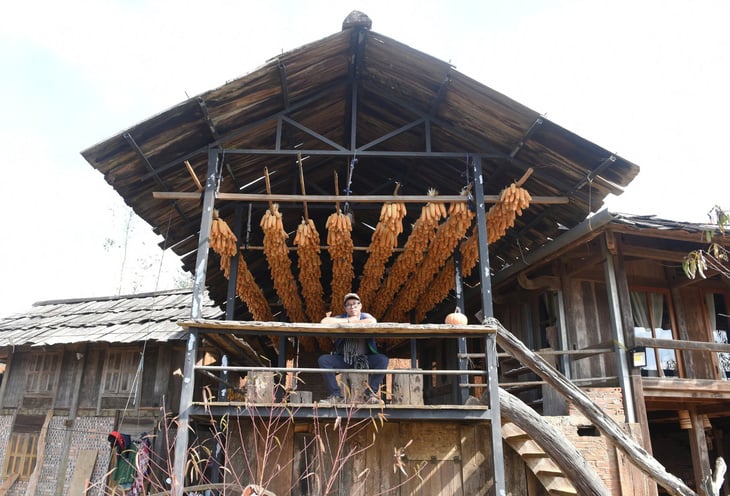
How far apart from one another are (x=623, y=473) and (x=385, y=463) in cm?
320

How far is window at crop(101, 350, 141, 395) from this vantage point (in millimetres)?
14336

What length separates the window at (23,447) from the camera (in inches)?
568

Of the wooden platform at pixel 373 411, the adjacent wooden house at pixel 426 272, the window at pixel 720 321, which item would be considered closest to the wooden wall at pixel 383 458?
the adjacent wooden house at pixel 426 272

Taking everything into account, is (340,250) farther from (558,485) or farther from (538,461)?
(558,485)

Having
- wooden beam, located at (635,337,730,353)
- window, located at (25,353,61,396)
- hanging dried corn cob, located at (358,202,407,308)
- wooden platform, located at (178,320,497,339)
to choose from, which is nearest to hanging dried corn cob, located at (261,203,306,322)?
hanging dried corn cob, located at (358,202,407,308)

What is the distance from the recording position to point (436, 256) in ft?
28.8

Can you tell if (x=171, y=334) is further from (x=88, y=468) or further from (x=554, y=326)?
(x=554, y=326)

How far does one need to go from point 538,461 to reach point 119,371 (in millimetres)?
11114

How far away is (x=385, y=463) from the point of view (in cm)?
687

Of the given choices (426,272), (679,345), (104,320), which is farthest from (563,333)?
(104,320)

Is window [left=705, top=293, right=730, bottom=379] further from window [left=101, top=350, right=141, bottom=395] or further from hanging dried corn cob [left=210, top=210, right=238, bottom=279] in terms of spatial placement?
window [left=101, top=350, right=141, bottom=395]

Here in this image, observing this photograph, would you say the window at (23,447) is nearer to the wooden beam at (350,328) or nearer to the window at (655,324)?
the wooden beam at (350,328)

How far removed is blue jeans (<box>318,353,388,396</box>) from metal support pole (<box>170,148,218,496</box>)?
157 cm

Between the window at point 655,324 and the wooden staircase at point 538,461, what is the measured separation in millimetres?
3667
